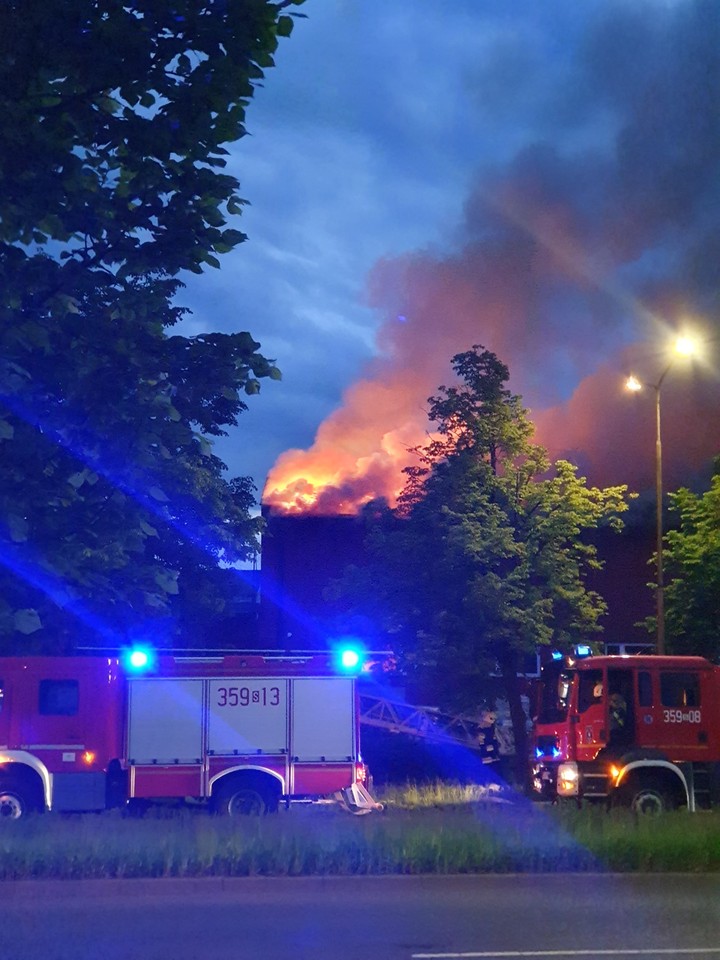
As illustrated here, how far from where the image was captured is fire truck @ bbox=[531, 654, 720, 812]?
15.9 meters

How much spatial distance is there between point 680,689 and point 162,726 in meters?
7.42

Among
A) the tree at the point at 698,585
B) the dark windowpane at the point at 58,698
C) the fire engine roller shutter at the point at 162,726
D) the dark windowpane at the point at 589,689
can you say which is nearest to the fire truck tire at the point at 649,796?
the dark windowpane at the point at 589,689

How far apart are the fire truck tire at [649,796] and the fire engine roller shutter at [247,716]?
15.9 feet

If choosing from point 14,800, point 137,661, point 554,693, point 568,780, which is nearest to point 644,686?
point 554,693

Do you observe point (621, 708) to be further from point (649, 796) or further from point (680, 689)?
point (649, 796)

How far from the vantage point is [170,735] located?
1614 cm

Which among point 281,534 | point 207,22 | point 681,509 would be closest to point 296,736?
point 207,22

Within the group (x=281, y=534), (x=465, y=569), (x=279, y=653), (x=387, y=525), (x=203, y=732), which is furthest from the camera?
(x=281, y=534)

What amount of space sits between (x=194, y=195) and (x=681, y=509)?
19.7 meters

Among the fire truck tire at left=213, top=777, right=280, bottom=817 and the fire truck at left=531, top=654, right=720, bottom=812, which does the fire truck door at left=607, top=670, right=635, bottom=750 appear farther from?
the fire truck tire at left=213, top=777, right=280, bottom=817

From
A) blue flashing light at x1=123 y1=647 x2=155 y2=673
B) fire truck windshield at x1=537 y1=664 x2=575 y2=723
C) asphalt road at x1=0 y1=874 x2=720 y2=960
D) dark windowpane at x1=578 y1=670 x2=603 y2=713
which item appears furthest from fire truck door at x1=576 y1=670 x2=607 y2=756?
blue flashing light at x1=123 y1=647 x2=155 y2=673

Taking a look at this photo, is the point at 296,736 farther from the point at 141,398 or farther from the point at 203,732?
the point at 141,398

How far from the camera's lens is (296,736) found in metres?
16.4

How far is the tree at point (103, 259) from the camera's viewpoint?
8.19 m
